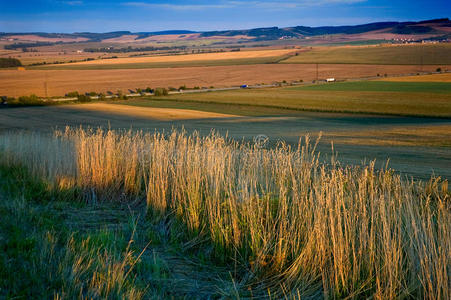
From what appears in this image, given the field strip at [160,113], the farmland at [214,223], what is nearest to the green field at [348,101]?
the field strip at [160,113]

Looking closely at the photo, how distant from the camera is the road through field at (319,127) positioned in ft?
53.6

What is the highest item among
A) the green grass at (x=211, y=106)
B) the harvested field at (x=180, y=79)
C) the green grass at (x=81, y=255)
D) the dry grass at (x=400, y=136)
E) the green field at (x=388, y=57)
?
the green field at (x=388, y=57)

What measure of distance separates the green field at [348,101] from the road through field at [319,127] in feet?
11.2

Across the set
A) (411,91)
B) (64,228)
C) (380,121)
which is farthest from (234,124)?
(411,91)

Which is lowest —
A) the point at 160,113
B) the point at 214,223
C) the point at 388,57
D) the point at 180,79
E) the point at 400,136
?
the point at 400,136

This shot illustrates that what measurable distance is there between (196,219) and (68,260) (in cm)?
223

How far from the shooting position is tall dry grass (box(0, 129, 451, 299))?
5.07m

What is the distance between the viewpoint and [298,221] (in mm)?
6262

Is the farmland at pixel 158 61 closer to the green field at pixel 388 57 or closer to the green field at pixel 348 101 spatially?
the green field at pixel 388 57

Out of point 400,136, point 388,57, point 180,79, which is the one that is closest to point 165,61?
point 180,79

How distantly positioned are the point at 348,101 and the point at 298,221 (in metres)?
37.7

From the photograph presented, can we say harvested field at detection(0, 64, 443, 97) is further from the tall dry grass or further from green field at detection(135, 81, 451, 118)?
Answer: the tall dry grass

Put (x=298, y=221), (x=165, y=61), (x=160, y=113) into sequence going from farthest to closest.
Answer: (x=165, y=61)
(x=160, y=113)
(x=298, y=221)

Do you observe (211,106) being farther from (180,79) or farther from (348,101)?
(180,79)
